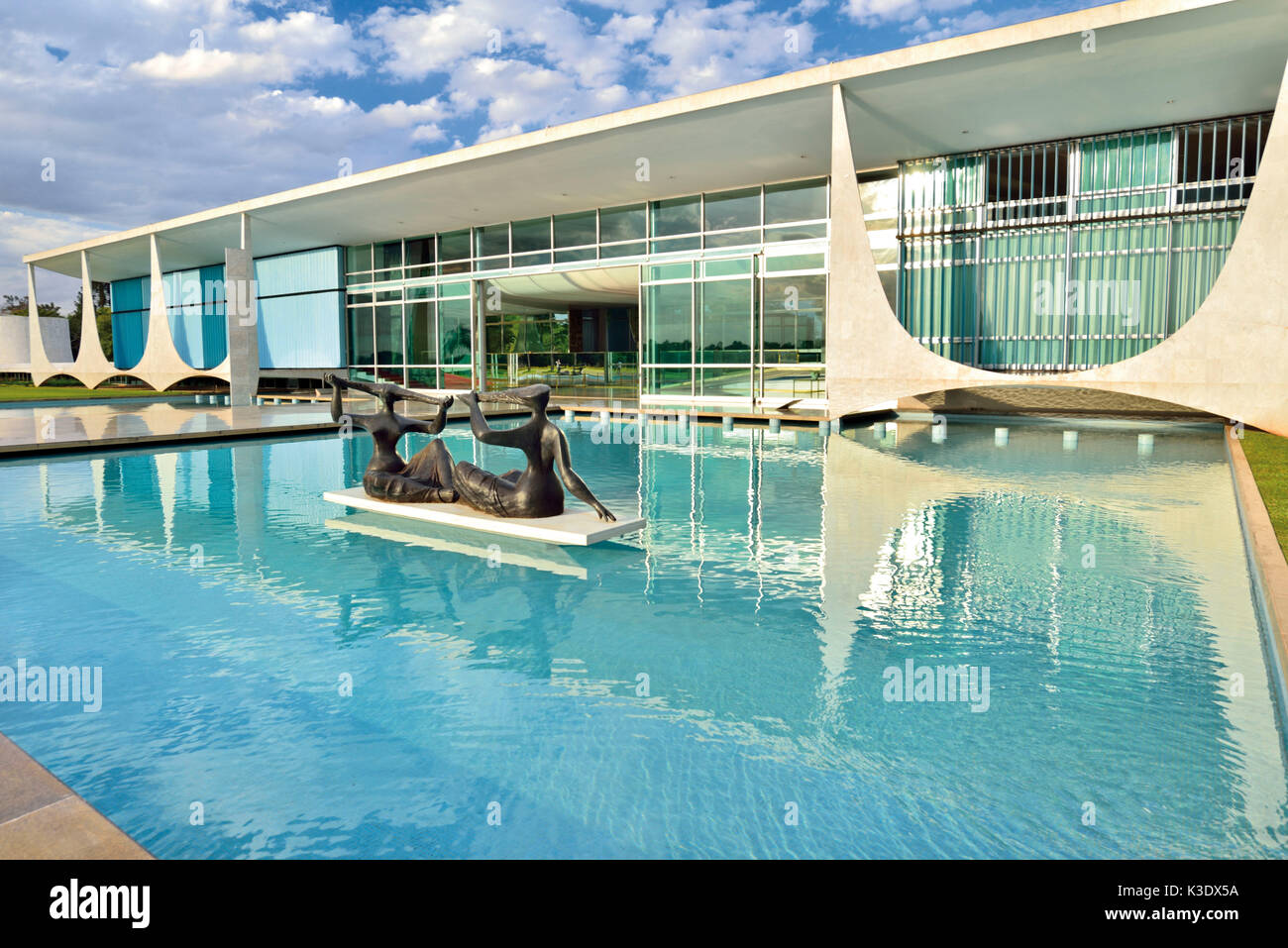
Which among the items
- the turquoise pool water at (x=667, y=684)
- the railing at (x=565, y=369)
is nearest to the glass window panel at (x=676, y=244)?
the railing at (x=565, y=369)

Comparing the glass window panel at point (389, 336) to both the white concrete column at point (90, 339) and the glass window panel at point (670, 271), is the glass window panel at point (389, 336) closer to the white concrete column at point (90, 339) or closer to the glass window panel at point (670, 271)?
the glass window panel at point (670, 271)

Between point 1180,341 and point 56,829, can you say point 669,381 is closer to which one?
point 1180,341

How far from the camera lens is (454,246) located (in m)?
29.5

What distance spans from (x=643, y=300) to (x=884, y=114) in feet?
30.3

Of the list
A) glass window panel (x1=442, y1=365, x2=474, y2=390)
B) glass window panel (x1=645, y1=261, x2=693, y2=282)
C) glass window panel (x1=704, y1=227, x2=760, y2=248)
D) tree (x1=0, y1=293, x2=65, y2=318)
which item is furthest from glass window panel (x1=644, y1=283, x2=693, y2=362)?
tree (x1=0, y1=293, x2=65, y2=318)

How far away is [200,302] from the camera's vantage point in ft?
122

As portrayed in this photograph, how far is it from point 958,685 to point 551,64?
24.9 m

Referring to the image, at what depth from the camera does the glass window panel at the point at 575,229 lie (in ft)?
84.5

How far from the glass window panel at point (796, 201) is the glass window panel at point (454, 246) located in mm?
11662

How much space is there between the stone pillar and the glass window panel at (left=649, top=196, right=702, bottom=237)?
557 inches

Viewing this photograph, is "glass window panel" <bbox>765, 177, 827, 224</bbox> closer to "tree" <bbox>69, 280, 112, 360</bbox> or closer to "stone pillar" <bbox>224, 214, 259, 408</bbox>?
"stone pillar" <bbox>224, 214, 259, 408</bbox>

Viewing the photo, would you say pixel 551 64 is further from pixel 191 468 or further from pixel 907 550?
pixel 907 550

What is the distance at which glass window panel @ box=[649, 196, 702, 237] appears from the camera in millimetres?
23562

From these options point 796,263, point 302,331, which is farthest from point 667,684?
point 302,331
